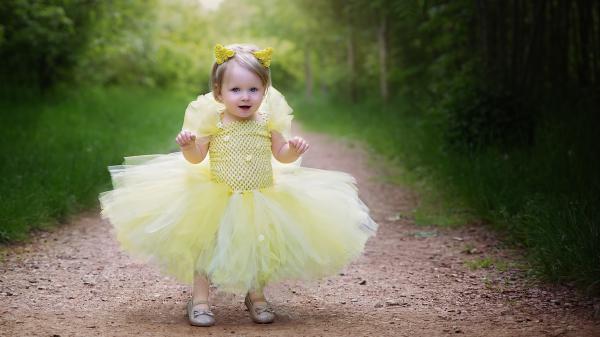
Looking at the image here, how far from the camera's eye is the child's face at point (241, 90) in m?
3.68

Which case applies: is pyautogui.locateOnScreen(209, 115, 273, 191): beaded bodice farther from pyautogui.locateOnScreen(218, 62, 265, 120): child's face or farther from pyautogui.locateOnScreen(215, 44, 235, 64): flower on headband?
pyautogui.locateOnScreen(215, 44, 235, 64): flower on headband

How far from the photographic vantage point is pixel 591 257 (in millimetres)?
3846

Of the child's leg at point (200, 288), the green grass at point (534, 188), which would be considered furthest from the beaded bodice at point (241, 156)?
the green grass at point (534, 188)

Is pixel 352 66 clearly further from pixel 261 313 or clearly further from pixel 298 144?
pixel 261 313

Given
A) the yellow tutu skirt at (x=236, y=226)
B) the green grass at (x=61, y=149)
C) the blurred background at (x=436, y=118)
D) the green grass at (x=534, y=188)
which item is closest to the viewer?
the yellow tutu skirt at (x=236, y=226)

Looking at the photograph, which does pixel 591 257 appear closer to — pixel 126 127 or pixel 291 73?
pixel 126 127

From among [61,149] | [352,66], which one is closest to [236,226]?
[61,149]

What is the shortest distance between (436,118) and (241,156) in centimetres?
676

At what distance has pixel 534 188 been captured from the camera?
5859 mm

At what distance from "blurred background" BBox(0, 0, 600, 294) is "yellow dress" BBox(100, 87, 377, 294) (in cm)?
151

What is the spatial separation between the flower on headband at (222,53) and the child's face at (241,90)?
0.18 ft

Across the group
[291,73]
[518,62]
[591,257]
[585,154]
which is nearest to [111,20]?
[518,62]

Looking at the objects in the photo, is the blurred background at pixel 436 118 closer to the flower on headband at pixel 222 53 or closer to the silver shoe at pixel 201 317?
the silver shoe at pixel 201 317

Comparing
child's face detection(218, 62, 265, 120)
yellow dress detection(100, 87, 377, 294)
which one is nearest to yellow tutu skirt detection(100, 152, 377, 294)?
yellow dress detection(100, 87, 377, 294)
